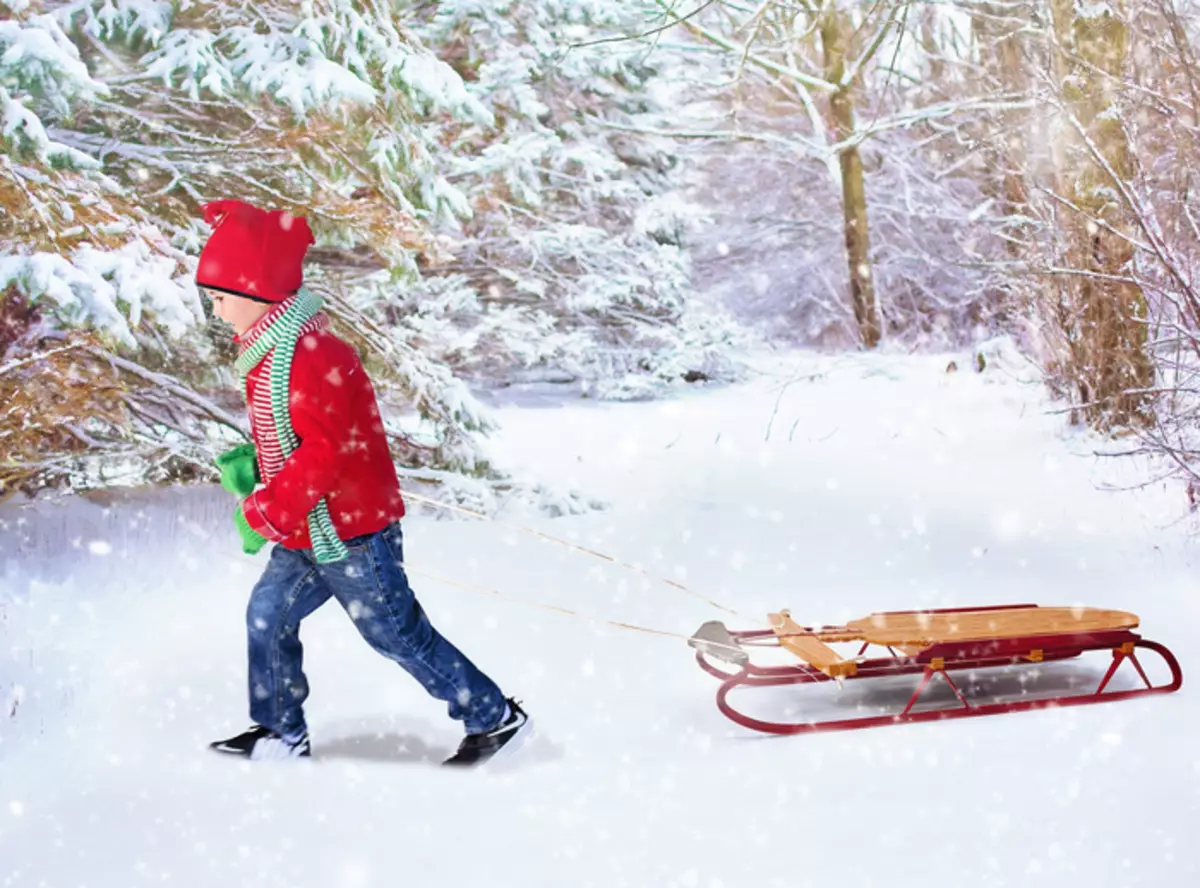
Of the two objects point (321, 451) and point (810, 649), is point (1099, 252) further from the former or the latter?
point (321, 451)

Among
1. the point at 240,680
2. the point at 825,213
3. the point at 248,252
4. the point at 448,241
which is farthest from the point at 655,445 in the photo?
the point at 825,213

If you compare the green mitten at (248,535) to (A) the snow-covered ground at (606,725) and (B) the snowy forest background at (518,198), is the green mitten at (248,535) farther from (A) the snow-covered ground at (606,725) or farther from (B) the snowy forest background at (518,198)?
(B) the snowy forest background at (518,198)

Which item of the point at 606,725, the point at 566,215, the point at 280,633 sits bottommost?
the point at 606,725

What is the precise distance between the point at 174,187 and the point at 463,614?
3.43m

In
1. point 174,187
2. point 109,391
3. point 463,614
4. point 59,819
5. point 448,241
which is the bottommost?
point 463,614

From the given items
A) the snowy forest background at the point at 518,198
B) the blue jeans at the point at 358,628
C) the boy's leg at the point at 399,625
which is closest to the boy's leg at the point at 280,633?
the blue jeans at the point at 358,628

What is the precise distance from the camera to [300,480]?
3529 millimetres

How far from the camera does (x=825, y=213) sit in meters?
22.2

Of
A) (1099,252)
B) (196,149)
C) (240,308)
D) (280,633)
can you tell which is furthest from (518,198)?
(280,633)

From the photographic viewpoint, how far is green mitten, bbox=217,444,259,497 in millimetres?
3801

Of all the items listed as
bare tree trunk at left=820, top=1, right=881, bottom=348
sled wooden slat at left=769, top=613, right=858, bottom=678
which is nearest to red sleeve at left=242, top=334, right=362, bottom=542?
sled wooden slat at left=769, top=613, right=858, bottom=678

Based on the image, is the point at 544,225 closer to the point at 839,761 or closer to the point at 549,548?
the point at 549,548

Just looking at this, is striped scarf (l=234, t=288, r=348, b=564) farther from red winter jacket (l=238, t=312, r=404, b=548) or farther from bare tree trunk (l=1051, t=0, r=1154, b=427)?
bare tree trunk (l=1051, t=0, r=1154, b=427)

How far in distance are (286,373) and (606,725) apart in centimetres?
182
